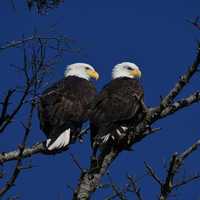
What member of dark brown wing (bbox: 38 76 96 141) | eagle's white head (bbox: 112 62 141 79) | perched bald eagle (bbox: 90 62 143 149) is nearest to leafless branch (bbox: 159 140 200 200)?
perched bald eagle (bbox: 90 62 143 149)

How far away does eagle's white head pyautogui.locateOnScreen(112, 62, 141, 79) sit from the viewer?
9100 millimetres

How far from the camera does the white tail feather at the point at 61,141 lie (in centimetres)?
682

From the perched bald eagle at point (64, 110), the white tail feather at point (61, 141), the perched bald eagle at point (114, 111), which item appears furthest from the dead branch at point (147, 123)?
the perched bald eagle at point (64, 110)

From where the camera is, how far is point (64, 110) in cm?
779

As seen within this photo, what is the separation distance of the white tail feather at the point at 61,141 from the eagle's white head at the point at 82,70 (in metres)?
2.20

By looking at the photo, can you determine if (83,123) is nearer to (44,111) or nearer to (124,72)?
(44,111)

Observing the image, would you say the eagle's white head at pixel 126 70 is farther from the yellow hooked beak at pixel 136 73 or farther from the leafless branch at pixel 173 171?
the leafless branch at pixel 173 171

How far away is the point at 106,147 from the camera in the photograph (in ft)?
19.4

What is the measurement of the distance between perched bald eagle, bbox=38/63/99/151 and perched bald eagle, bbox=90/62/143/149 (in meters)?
0.30

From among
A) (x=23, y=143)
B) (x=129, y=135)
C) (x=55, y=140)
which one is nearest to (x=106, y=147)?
(x=129, y=135)

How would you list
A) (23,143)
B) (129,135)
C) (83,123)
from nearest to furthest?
(23,143)
(129,135)
(83,123)

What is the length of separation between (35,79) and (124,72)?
5.17 m

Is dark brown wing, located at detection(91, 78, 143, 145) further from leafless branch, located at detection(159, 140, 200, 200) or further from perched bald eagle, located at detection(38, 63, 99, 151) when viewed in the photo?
leafless branch, located at detection(159, 140, 200, 200)

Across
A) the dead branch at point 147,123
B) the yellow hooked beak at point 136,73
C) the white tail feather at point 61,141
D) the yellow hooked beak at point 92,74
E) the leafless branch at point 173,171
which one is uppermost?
the yellow hooked beak at point 92,74
